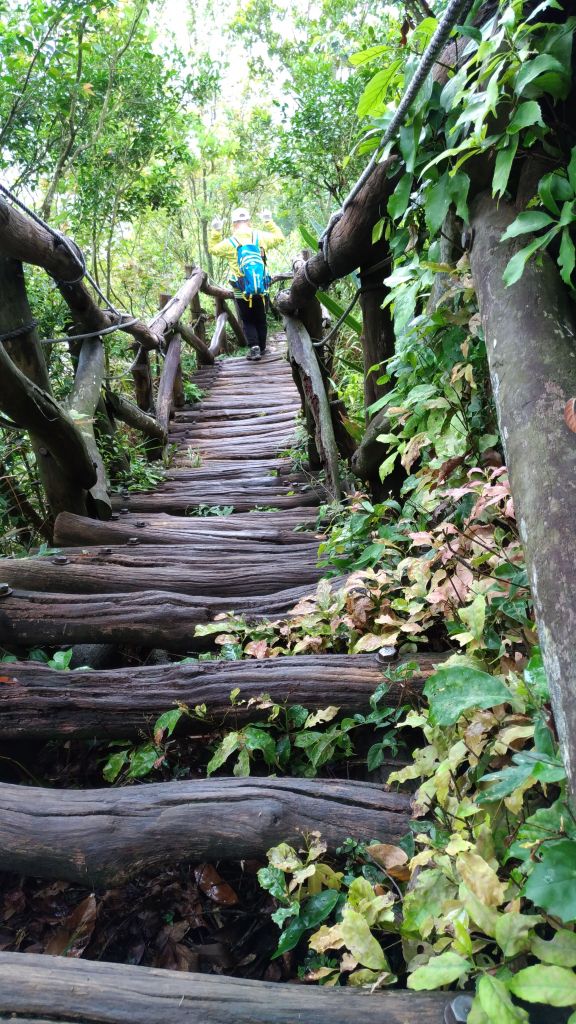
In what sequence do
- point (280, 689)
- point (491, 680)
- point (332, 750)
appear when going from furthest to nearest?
point (280, 689)
point (332, 750)
point (491, 680)

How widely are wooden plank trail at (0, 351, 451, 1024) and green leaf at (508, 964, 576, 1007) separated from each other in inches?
8.2

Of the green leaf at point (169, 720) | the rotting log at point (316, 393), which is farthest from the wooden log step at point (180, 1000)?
the rotting log at point (316, 393)

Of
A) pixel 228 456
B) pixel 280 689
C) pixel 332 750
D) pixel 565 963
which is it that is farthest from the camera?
pixel 228 456

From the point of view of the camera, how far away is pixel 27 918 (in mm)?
1462

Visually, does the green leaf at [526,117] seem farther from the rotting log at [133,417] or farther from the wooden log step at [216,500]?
the rotting log at [133,417]

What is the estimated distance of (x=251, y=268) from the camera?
7.34m

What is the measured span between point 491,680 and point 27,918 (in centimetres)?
124

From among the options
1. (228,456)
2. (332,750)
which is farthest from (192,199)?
(332,750)

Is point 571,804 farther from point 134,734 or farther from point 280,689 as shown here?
point 134,734

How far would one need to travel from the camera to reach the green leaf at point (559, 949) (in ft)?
2.57

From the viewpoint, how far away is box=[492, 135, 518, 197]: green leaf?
129 centimetres

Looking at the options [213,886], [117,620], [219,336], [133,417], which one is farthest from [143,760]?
[219,336]

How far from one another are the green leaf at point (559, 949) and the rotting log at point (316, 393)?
9.13 feet

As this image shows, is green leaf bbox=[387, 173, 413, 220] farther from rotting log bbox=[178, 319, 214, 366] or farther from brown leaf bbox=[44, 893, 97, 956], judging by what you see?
rotting log bbox=[178, 319, 214, 366]
